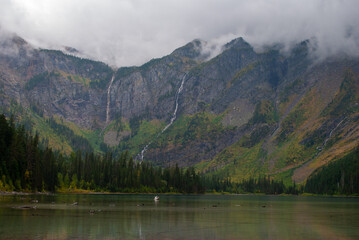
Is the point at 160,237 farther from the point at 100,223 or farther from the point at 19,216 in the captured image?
the point at 19,216

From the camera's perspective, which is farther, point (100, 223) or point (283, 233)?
point (100, 223)

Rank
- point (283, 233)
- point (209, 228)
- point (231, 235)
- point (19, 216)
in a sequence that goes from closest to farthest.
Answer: point (231, 235) < point (283, 233) < point (209, 228) < point (19, 216)

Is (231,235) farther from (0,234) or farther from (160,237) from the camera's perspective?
(0,234)

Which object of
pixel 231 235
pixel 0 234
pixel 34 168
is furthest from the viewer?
pixel 34 168

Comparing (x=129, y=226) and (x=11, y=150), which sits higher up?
(x=11, y=150)

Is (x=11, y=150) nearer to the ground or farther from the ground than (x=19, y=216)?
farther from the ground

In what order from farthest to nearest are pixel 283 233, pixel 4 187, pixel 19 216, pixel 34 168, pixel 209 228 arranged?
pixel 34 168
pixel 4 187
pixel 19 216
pixel 209 228
pixel 283 233

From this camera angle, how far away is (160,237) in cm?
4284

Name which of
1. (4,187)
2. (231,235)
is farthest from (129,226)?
(4,187)

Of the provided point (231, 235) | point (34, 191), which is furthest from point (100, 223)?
point (34, 191)

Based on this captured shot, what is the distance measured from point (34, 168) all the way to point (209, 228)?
365 ft

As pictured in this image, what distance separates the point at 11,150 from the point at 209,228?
102609 millimetres

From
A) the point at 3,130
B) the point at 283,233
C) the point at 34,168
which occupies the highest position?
the point at 3,130

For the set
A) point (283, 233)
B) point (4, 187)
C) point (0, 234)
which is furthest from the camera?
point (4, 187)
